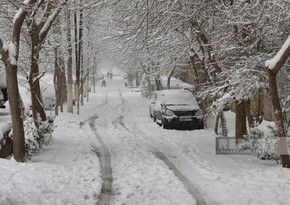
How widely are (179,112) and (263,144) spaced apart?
7372mm

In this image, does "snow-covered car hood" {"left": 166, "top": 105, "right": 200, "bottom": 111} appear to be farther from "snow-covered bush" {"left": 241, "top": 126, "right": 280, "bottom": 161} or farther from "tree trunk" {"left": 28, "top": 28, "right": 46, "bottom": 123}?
"snow-covered bush" {"left": 241, "top": 126, "right": 280, "bottom": 161}

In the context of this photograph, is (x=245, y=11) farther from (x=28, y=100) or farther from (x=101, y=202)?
(x=28, y=100)

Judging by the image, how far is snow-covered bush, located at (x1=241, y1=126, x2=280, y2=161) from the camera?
10211 millimetres

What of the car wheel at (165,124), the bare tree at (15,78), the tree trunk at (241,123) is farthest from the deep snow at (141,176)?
the car wheel at (165,124)

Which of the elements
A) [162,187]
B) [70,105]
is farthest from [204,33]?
[70,105]

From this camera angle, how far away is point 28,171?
8148mm

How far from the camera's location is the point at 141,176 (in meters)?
8.51

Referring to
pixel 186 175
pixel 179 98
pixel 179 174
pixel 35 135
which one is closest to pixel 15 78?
pixel 35 135

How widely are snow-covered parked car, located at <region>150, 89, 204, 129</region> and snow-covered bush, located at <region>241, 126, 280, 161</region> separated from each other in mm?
6403

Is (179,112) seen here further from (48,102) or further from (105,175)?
(48,102)

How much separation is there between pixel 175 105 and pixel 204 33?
647 centimetres

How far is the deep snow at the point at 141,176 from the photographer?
22.4 feet

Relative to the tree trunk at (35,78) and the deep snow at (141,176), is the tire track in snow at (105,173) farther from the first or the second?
the tree trunk at (35,78)

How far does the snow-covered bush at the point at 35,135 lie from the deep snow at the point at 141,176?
233mm
